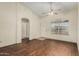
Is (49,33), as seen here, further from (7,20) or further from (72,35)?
(7,20)

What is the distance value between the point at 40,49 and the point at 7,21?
90 cm

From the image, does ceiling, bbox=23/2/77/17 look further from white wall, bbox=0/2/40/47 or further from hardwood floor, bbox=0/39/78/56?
hardwood floor, bbox=0/39/78/56

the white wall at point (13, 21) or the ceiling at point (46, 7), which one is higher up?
the ceiling at point (46, 7)

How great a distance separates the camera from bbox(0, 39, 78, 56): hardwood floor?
2.09m

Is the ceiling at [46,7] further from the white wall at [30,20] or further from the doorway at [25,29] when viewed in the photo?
the doorway at [25,29]

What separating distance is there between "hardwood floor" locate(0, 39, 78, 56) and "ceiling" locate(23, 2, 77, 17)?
624mm

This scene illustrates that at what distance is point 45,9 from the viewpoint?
2145 mm

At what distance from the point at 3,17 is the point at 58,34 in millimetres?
1188

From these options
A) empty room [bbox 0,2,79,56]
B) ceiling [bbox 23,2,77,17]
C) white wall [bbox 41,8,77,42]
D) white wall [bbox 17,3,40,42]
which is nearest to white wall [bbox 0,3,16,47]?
empty room [bbox 0,2,79,56]

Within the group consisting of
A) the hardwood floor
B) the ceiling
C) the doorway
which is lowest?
the hardwood floor

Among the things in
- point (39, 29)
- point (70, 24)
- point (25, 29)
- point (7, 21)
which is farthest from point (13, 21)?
point (70, 24)

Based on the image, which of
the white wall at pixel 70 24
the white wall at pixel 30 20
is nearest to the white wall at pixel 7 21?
the white wall at pixel 30 20

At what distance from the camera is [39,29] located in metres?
2.20

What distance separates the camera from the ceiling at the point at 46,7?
2.08m
